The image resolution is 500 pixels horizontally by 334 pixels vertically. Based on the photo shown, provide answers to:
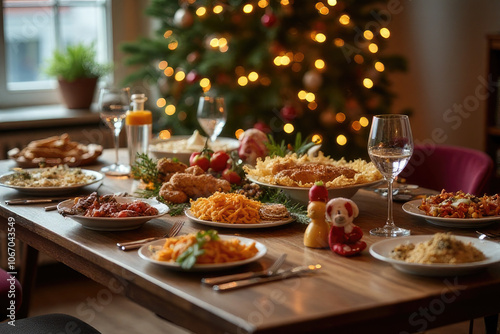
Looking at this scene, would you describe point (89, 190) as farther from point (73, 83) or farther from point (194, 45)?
point (73, 83)

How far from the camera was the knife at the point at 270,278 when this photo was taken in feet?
3.99

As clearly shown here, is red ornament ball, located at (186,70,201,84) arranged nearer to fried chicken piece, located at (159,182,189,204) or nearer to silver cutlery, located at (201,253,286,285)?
fried chicken piece, located at (159,182,189,204)

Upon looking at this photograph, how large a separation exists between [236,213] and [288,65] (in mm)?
2018

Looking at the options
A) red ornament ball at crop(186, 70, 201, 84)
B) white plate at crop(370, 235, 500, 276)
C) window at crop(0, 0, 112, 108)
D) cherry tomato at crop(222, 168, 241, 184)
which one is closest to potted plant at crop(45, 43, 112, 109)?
window at crop(0, 0, 112, 108)

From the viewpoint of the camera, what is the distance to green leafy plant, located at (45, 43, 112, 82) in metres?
3.93

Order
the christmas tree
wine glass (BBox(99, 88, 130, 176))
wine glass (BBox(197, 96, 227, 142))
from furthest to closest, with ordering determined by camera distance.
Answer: the christmas tree → wine glass (BBox(197, 96, 227, 142)) → wine glass (BBox(99, 88, 130, 176))

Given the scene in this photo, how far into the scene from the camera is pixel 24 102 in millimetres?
4098

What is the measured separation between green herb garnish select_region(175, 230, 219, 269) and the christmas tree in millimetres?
2041

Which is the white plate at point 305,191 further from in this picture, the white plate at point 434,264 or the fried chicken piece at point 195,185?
the white plate at point 434,264

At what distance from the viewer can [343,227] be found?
4.71 ft

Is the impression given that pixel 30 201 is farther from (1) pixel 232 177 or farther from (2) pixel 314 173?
(2) pixel 314 173

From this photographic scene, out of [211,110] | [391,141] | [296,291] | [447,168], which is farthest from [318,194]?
[447,168]

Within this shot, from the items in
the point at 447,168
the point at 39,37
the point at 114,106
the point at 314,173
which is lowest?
the point at 447,168

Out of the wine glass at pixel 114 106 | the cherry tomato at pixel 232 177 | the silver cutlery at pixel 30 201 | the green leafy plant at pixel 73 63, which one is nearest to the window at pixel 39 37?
the green leafy plant at pixel 73 63
